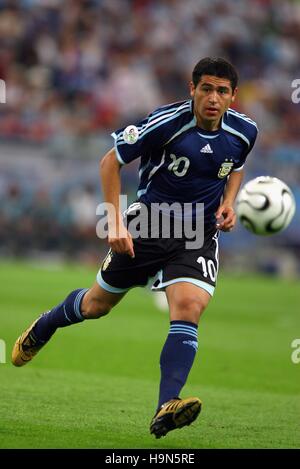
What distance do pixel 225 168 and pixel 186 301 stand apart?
987 mm

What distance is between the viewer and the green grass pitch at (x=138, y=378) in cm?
598

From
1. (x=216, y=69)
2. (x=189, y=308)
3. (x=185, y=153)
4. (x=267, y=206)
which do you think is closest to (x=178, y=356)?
(x=189, y=308)

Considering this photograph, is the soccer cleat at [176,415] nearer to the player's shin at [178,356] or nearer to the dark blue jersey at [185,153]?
the player's shin at [178,356]

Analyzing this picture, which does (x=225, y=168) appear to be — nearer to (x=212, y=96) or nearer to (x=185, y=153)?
(x=185, y=153)

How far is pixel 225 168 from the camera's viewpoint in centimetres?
650

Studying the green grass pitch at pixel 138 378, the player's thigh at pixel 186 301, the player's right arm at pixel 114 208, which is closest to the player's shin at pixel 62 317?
the green grass pitch at pixel 138 378

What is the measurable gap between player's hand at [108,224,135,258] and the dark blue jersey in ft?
1.52

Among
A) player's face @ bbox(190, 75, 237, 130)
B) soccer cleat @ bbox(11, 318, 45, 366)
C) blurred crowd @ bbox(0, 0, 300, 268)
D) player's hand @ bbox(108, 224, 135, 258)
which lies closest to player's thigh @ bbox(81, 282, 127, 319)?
soccer cleat @ bbox(11, 318, 45, 366)

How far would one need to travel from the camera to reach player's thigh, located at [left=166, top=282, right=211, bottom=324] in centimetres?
604

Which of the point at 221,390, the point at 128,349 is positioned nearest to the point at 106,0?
the point at 128,349

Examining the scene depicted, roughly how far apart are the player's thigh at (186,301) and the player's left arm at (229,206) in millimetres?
499

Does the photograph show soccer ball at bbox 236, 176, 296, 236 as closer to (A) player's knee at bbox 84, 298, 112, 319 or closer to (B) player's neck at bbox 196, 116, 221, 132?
(B) player's neck at bbox 196, 116, 221, 132

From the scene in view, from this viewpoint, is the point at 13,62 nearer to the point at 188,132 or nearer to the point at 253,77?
the point at 253,77

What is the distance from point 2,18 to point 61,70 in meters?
1.86
